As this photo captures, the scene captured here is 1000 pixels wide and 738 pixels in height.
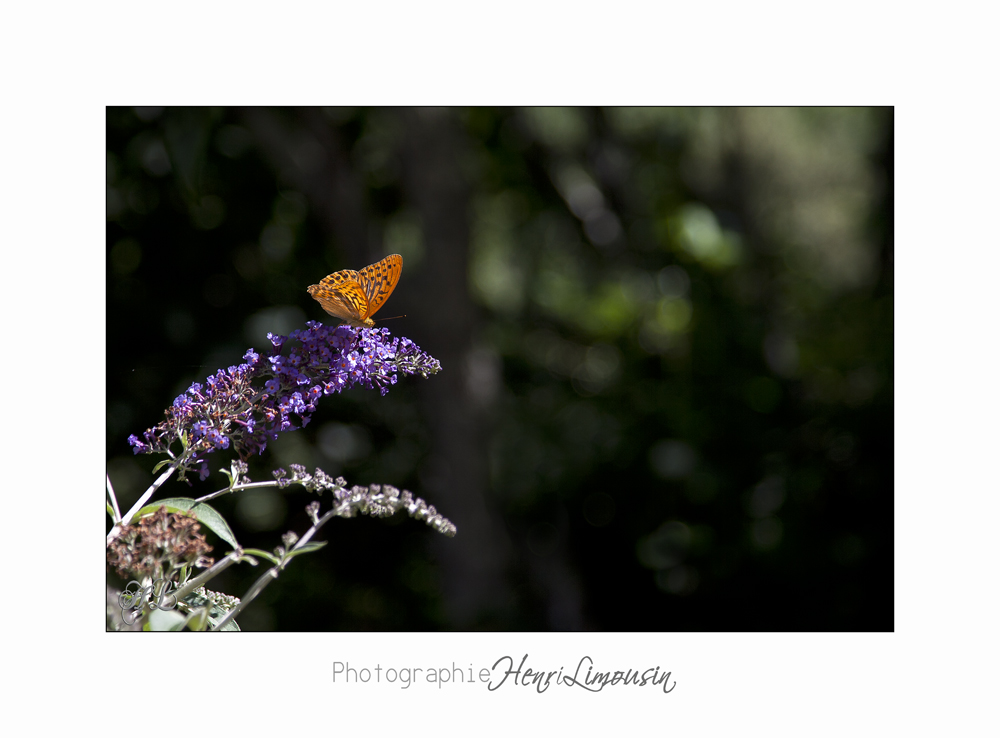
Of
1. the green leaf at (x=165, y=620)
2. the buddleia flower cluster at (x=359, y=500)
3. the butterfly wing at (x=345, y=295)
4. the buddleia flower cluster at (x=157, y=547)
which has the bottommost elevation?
the green leaf at (x=165, y=620)

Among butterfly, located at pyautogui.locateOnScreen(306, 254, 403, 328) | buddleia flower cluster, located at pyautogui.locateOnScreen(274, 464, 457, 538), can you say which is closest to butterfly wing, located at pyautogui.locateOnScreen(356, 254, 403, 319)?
butterfly, located at pyautogui.locateOnScreen(306, 254, 403, 328)

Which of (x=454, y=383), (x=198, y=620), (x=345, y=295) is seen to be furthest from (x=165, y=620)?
(x=454, y=383)

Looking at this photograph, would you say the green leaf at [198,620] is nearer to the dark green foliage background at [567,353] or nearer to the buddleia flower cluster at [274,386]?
the buddleia flower cluster at [274,386]

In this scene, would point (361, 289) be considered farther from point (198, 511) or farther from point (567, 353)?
point (567, 353)

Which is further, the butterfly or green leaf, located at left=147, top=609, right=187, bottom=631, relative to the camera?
the butterfly

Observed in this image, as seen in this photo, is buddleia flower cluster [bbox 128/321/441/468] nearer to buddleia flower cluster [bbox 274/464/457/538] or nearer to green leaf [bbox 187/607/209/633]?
buddleia flower cluster [bbox 274/464/457/538]

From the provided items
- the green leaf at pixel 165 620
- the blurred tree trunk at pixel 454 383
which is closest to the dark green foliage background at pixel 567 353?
the blurred tree trunk at pixel 454 383

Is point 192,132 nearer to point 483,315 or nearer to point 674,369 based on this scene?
point 483,315
